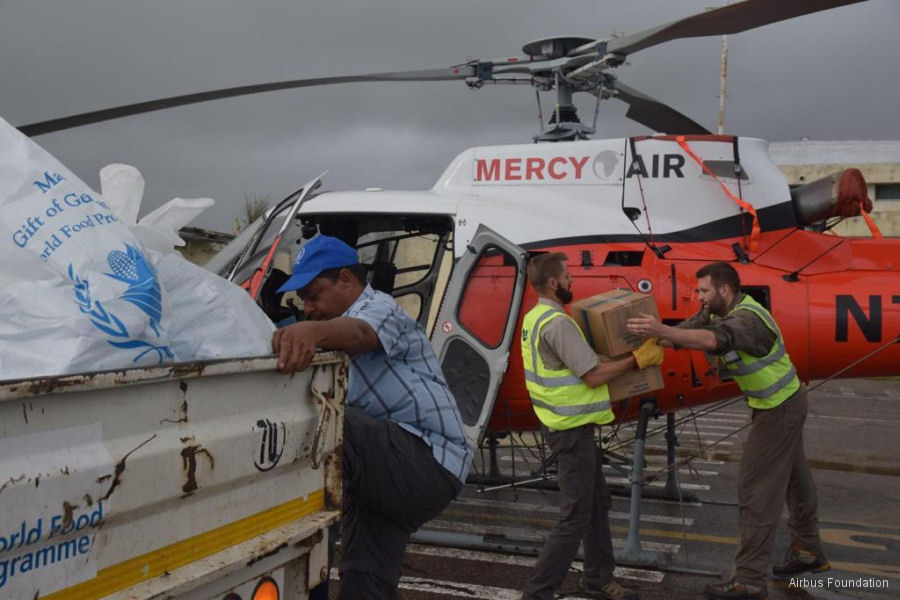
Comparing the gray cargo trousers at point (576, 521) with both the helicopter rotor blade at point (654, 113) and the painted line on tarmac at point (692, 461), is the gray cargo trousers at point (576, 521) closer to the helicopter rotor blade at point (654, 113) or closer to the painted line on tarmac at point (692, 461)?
the helicopter rotor blade at point (654, 113)

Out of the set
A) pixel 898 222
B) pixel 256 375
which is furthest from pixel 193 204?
pixel 898 222

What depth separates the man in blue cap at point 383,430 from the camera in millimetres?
3260

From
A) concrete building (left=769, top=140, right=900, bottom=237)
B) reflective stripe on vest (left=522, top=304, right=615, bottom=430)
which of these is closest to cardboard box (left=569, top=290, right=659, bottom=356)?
reflective stripe on vest (left=522, top=304, right=615, bottom=430)

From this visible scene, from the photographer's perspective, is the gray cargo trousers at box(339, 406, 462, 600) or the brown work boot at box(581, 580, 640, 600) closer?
the gray cargo trousers at box(339, 406, 462, 600)

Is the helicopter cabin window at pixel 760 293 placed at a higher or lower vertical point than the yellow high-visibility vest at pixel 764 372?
higher

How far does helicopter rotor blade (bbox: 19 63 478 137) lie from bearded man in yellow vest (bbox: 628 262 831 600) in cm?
301

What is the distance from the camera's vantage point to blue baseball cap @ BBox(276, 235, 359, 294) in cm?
339

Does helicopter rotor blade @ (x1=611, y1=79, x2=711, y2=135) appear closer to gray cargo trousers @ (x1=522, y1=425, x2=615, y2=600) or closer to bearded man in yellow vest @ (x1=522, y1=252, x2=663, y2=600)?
bearded man in yellow vest @ (x1=522, y1=252, x2=663, y2=600)

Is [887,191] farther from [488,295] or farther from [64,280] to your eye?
[64,280]

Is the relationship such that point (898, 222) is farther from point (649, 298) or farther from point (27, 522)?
point (27, 522)

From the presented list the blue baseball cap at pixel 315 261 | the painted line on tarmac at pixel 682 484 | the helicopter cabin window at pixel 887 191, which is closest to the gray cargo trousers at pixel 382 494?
the blue baseball cap at pixel 315 261

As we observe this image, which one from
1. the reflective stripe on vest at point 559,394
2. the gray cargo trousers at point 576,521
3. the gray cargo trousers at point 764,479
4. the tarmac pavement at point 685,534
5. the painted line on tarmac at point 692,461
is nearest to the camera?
the gray cargo trousers at point 576,521

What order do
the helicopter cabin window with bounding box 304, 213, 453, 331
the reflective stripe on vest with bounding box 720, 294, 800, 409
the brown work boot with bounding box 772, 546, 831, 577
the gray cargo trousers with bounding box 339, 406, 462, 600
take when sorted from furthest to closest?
the helicopter cabin window with bounding box 304, 213, 453, 331
the brown work boot with bounding box 772, 546, 831, 577
the reflective stripe on vest with bounding box 720, 294, 800, 409
the gray cargo trousers with bounding box 339, 406, 462, 600

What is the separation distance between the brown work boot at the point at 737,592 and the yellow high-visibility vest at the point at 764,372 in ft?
3.55
